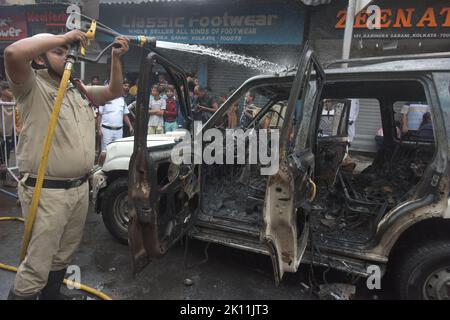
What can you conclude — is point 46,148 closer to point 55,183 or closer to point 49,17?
point 55,183

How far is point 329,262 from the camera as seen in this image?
2.71 metres

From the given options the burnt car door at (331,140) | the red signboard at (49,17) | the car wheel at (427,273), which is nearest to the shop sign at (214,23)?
the red signboard at (49,17)

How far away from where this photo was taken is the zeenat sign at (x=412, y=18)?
7.95 metres

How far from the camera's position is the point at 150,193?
93.1 inches

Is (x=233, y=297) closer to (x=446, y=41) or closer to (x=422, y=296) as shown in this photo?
(x=422, y=296)

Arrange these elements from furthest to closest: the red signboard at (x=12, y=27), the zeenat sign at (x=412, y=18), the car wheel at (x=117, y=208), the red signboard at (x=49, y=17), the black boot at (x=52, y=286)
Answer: the red signboard at (x=12, y=27) → the red signboard at (x=49, y=17) → the zeenat sign at (x=412, y=18) → the car wheel at (x=117, y=208) → the black boot at (x=52, y=286)

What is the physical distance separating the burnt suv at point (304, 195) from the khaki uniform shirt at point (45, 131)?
0.40m

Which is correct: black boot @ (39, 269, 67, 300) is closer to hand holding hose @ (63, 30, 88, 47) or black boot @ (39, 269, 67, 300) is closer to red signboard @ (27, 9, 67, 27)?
hand holding hose @ (63, 30, 88, 47)

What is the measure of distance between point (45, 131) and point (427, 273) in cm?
286

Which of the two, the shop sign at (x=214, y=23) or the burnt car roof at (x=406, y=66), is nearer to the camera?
the burnt car roof at (x=406, y=66)

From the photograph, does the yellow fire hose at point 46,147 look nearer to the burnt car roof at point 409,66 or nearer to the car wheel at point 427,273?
the burnt car roof at point 409,66
